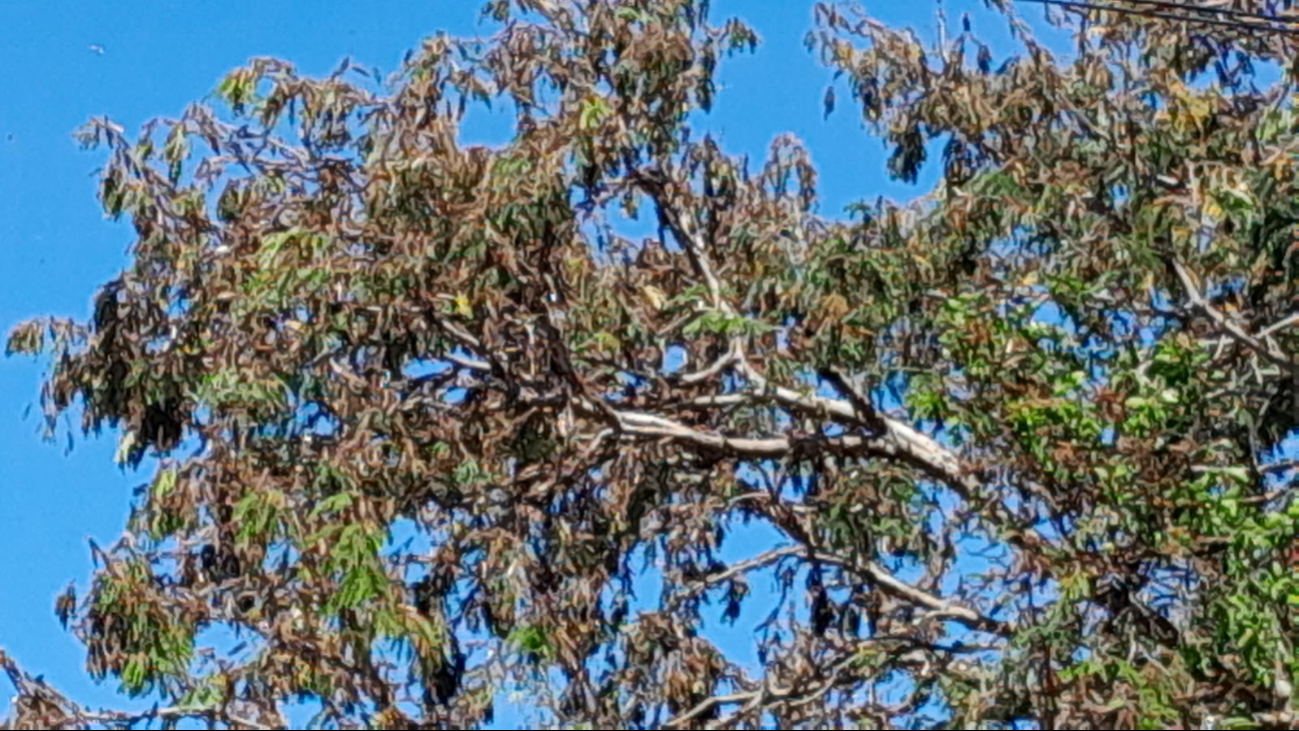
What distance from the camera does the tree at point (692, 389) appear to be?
1056 cm

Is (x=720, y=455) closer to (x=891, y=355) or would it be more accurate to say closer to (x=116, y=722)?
(x=891, y=355)

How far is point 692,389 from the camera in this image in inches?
490

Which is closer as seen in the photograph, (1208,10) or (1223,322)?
(1208,10)

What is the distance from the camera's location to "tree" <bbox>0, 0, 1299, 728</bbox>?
1056 centimetres

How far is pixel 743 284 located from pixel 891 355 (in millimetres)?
1075

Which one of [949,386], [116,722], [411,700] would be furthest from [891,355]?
[116,722]

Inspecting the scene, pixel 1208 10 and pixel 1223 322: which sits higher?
pixel 1208 10

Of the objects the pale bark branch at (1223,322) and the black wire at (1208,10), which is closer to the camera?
the black wire at (1208,10)

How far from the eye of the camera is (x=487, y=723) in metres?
11.5

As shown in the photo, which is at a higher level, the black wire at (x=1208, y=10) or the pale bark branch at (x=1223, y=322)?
the black wire at (x=1208, y=10)

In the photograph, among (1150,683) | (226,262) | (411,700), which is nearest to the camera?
(1150,683)

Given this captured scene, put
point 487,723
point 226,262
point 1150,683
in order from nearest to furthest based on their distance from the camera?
point 1150,683 < point 487,723 < point 226,262

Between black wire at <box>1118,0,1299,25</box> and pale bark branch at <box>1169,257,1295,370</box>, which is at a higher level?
black wire at <box>1118,0,1299,25</box>

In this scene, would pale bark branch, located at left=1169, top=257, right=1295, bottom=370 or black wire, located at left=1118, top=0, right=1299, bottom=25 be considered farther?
pale bark branch, located at left=1169, top=257, right=1295, bottom=370
